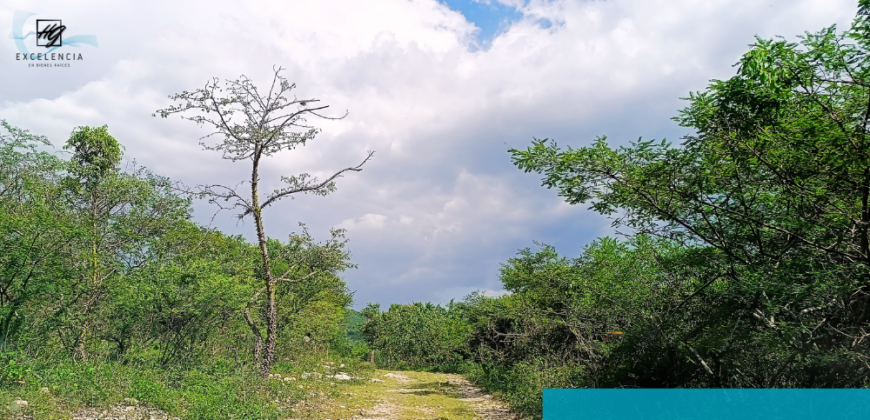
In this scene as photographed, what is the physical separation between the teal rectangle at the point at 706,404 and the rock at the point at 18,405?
7090 millimetres

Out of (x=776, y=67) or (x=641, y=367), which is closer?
(x=776, y=67)

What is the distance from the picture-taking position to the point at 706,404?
6.12 meters

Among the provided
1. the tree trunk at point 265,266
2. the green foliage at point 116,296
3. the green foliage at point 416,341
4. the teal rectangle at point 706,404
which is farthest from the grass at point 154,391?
the green foliage at point 416,341

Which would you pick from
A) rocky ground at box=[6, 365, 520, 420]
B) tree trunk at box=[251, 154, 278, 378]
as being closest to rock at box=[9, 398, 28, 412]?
rocky ground at box=[6, 365, 520, 420]

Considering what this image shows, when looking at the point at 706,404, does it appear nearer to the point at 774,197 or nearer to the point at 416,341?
the point at 774,197

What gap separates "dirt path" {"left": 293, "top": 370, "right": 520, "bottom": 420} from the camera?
983 cm

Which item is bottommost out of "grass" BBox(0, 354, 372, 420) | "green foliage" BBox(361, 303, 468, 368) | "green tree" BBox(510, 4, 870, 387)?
"green foliage" BBox(361, 303, 468, 368)

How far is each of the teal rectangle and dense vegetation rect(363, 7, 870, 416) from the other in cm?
20

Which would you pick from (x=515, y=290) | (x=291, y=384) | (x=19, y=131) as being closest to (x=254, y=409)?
(x=291, y=384)

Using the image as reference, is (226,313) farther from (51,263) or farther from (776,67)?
(776,67)

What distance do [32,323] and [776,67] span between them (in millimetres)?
11667

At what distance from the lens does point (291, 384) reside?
11.4 meters

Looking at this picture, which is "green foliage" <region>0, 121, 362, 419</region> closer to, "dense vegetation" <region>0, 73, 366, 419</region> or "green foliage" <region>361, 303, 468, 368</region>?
"dense vegetation" <region>0, 73, 366, 419</region>

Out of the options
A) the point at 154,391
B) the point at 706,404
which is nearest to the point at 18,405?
the point at 154,391
